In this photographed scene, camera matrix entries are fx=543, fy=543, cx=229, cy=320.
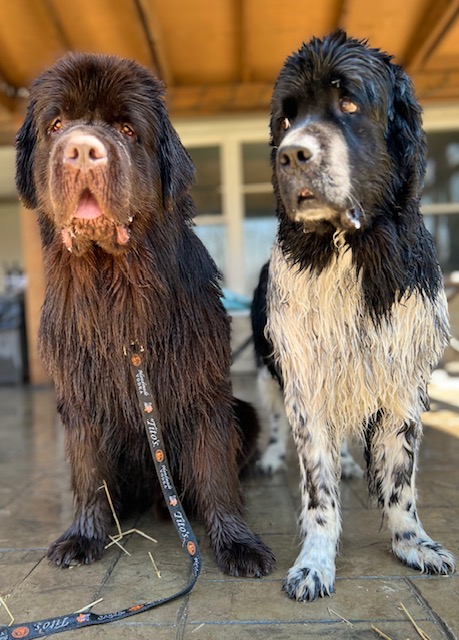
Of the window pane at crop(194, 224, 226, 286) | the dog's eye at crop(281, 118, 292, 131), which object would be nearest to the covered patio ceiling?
the window pane at crop(194, 224, 226, 286)

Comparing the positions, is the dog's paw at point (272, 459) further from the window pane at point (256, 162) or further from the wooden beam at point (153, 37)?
the window pane at point (256, 162)

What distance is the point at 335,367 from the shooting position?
2.01 meters

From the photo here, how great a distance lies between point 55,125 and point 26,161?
26cm

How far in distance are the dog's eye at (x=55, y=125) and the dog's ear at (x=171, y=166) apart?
0.36 metres

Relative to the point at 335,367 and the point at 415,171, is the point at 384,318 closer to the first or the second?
the point at 335,367

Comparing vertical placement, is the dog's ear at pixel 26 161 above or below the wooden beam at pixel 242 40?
below

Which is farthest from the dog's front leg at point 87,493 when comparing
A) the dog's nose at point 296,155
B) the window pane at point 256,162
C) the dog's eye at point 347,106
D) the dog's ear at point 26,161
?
the window pane at point 256,162

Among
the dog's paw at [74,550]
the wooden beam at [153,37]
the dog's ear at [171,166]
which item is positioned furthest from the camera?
the wooden beam at [153,37]

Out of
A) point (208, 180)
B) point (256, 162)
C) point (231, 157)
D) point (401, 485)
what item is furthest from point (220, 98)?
point (401, 485)

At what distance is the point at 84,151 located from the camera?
170cm

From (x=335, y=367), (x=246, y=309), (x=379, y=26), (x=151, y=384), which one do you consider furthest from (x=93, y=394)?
(x=379, y=26)

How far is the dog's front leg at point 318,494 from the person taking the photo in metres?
1.97

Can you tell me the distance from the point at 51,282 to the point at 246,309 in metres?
2.32

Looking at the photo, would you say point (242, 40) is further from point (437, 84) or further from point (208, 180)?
point (437, 84)
